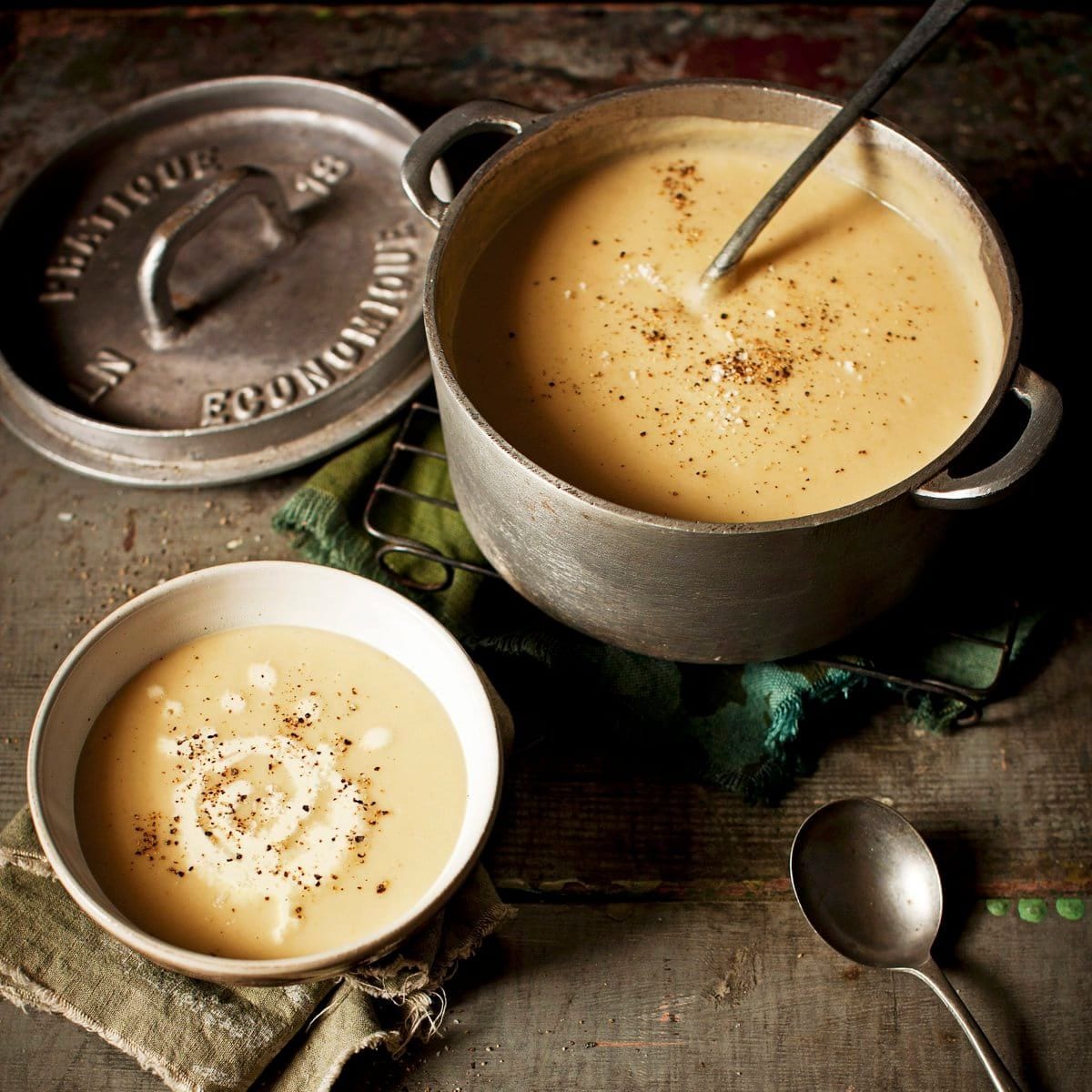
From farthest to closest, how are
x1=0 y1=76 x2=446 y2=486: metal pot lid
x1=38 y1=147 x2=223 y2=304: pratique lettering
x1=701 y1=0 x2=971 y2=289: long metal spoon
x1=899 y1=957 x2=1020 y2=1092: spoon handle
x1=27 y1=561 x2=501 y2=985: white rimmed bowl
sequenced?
1. x1=38 y1=147 x2=223 y2=304: pratique lettering
2. x1=0 y1=76 x2=446 y2=486: metal pot lid
3. x1=701 y1=0 x2=971 y2=289: long metal spoon
4. x1=899 y1=957 x2=1020 y2=1092: spoon handle
5. x1=27 y1=561 x2=501 y2=985: white rimmed bowl

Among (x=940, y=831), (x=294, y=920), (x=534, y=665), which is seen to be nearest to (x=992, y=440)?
(x=940, y=831)

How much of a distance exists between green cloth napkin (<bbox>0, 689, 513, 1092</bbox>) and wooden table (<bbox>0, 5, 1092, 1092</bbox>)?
0.04 meters

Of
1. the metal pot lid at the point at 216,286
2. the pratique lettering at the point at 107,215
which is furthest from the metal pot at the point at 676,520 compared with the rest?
the pratique lettering at the point at 107,215

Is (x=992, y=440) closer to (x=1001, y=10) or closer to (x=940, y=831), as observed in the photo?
(x=940, y=831)

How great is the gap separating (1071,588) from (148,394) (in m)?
0.95

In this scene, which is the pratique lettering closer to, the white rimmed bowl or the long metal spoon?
the white rimmed bowl

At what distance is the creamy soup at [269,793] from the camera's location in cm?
83

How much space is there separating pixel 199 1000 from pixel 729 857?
1.48ft

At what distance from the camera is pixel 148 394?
3.98 ft

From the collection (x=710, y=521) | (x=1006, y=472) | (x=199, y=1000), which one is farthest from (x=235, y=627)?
(x=1006, y=472)

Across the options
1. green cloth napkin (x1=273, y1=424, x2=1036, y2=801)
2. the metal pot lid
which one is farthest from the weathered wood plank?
the metal pot lid

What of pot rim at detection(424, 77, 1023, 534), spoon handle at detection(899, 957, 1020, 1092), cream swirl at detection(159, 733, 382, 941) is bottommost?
spoon handle at detection(899, 957, 1020, 1092)

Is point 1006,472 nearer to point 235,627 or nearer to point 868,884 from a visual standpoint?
point 868,884

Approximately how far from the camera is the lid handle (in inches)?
46.6
